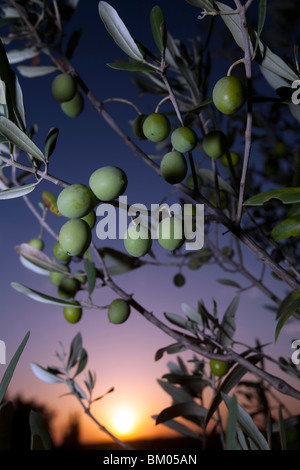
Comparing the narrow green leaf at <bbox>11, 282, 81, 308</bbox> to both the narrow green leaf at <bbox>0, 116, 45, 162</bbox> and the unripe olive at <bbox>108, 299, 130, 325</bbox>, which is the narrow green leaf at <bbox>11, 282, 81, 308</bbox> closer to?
the unripe olive at <bbox>108, 299, 130, 325</bbox>

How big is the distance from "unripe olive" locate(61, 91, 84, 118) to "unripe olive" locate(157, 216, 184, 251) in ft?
2.14

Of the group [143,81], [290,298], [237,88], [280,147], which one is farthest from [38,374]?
[280,147]

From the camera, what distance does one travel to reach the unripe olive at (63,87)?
111 cm

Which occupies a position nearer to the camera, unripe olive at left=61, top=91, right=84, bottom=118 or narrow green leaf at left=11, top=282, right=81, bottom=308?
narrow green leaf at left=11, top=282, right=81, bottom=308

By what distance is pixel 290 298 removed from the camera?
126 cm

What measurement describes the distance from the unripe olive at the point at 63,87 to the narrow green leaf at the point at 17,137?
1.60 ft

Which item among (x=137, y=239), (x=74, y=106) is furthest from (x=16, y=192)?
(x=74, y=106)

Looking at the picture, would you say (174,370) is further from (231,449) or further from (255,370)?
(231,449)

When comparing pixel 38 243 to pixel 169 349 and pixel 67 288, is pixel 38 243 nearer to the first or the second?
pixel 67 288

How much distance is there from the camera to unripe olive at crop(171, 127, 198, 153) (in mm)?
777

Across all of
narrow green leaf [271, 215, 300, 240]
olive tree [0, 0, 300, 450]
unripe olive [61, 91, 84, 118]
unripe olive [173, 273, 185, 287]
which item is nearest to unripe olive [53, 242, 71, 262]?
olive tree [0, 0, 300, 450]

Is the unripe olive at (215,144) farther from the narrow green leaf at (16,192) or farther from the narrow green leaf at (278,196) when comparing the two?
the narrow green leaf at (16,192)

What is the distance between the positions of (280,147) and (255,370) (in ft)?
5.04

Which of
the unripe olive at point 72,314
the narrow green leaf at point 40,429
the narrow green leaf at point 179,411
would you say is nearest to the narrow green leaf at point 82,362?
the unripe olive at point 72,314
